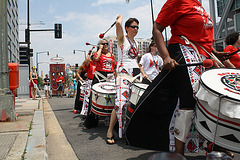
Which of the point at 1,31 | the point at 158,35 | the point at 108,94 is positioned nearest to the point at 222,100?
the point at 158,35

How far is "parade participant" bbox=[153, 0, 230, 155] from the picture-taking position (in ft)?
7.45

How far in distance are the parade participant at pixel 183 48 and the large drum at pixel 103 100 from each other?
1.94 metres

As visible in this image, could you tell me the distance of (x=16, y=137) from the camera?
3693mm

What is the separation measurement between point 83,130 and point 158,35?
3.10m

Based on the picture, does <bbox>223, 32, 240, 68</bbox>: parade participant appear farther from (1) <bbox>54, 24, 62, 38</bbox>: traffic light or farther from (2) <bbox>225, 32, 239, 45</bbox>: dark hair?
(1) <bbox>54, 24, 62, 38</bbox>: traffic light

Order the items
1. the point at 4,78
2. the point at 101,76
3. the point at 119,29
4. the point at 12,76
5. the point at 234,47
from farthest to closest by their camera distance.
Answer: the point at 12,76, the point at 4,78, the point at 101,76, the point at 234,47, the point at 119,29

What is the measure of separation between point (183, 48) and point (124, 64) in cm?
159

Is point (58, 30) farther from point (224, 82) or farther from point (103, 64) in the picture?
point (224, 82)

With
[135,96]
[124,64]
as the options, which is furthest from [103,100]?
[135,96]

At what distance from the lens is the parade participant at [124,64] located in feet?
12.3

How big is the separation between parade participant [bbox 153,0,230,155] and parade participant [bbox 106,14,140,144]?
137 centimetres

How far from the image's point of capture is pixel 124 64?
390 cm

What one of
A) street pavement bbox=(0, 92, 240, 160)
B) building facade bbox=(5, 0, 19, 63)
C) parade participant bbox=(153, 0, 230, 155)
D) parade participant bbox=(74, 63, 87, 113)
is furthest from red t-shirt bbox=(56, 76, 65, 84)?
building facade bbox=(5, 0, 19, 63)

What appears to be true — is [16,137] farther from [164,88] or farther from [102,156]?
[164,88]
